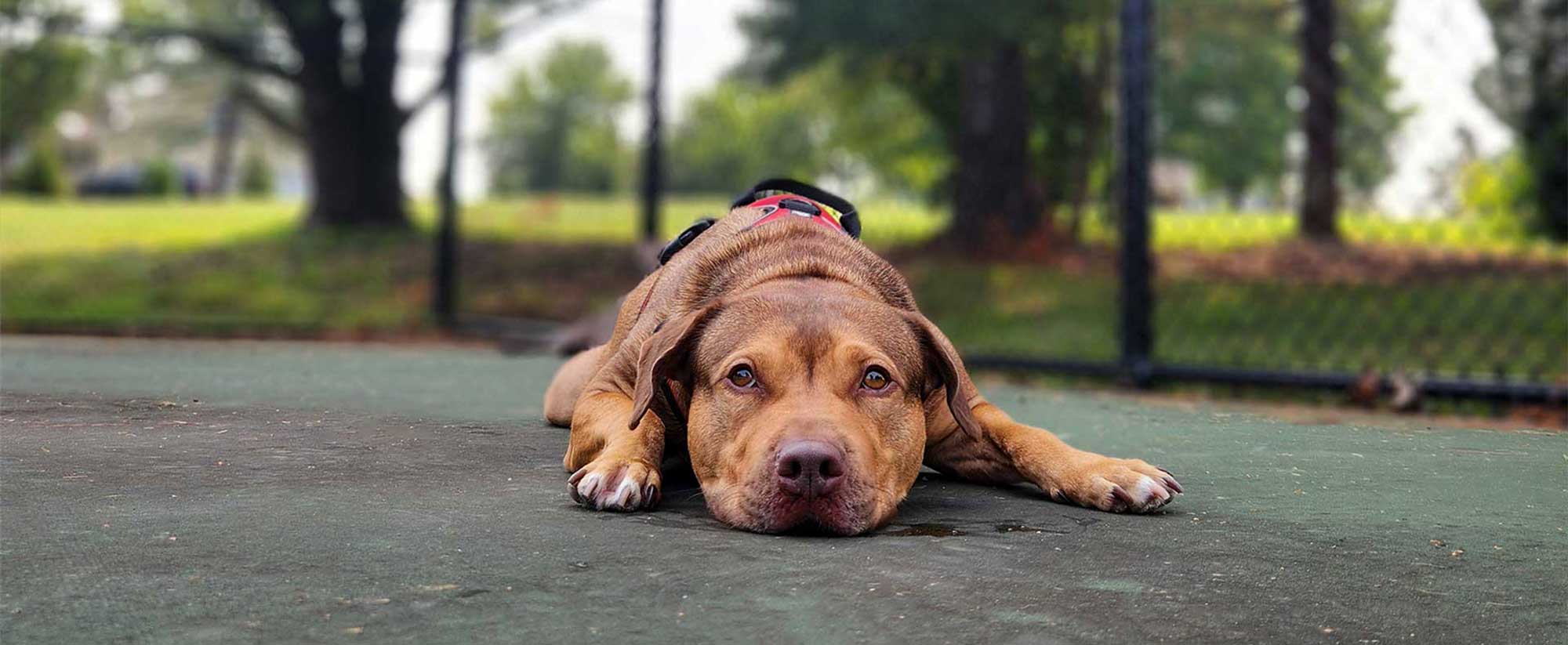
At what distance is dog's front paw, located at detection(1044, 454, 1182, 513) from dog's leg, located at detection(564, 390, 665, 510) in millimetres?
1028

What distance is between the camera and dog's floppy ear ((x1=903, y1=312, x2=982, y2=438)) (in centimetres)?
356

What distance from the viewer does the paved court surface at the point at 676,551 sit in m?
2.41

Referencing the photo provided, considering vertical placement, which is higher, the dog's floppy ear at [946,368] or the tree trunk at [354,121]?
the tree trunk at [354,121]

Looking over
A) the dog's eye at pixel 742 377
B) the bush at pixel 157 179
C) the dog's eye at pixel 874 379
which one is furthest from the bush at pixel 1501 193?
the bush at pixel 157 179

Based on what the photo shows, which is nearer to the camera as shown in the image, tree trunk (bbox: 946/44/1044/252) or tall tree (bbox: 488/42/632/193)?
tree trunk (bbox: 946/44/1044/252)

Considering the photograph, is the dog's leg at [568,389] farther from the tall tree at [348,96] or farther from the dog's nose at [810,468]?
the tall tree at [348,96]

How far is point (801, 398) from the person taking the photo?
3.33m

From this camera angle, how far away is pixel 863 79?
A: 1556 centimetres

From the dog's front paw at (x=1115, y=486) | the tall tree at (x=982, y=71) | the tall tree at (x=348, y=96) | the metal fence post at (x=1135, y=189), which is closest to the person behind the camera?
the dog's front paw at (x=1115, y=486)

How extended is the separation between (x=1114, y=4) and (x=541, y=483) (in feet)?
37.2

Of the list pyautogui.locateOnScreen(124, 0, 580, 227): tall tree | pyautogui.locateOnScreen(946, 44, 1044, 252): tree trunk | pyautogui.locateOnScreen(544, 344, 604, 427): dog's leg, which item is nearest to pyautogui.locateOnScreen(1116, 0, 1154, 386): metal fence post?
pyautogui.locateOnScreen(544, 344, 604, 427): dog's leg

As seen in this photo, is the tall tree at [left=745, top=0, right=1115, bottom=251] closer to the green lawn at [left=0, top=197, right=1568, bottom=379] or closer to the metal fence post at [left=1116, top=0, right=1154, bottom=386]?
the green lawn at [left=0, top=197, right=1568, bottom=379]

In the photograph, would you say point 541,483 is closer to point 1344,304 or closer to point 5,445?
point 5,445

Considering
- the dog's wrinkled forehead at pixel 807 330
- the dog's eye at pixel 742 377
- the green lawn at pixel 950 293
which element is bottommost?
the green lawn at pixel 950 293
